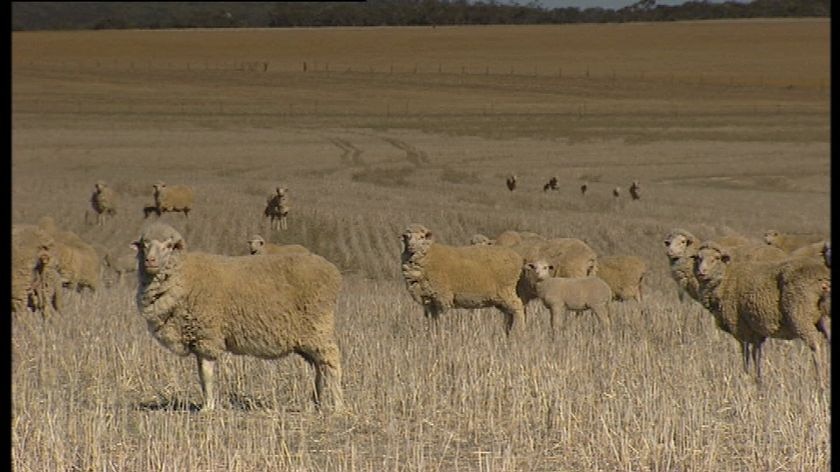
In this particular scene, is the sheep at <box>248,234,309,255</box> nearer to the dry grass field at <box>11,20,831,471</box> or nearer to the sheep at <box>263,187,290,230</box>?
the dry grass field at <box>11,20,831,471</box>

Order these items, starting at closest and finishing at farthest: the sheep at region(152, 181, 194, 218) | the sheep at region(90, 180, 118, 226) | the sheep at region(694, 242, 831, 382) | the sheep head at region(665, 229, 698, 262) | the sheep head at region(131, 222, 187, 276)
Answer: the sheep head at region(131, 222, 187, 276)
the sheep at region(694, 242, 831, 382)
the sheep head at region(665, 229, 698, 262)
the sheep at region(90, 180, 118, 226)
the sheep at region(152, 181, 194, 218)

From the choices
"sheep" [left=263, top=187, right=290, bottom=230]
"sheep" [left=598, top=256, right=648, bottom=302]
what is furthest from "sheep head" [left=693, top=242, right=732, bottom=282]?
"sheep" [left=263, top=187, right=290, bottom=230]

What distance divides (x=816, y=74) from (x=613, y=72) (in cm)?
882

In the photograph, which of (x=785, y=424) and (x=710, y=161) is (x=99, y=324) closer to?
(x=785, y=424)

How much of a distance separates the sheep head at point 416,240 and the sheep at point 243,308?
473 centimetres

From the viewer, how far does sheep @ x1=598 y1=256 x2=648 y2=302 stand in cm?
1484

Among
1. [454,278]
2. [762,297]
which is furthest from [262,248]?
[762,297]

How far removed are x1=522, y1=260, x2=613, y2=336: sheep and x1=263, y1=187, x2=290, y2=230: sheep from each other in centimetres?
944

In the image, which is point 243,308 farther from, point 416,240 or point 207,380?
point 416,240

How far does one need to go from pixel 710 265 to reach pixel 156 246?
4827 millimetres

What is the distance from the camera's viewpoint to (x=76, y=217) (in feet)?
77.6

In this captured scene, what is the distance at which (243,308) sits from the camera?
285 inches

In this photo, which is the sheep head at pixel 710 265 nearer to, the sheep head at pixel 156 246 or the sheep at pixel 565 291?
the sheep at pixel 565 291

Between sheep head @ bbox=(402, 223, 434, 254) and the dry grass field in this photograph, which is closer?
the dry grass field
